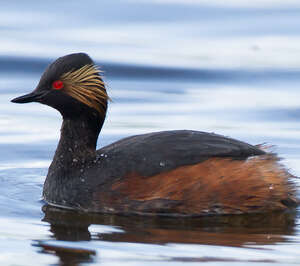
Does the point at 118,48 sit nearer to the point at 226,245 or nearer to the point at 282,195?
the point at 282,195

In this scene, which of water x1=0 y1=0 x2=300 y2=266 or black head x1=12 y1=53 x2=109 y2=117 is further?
black head x1=12 y1=53 x2=109 y2=117

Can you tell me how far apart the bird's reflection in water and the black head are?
0.94m

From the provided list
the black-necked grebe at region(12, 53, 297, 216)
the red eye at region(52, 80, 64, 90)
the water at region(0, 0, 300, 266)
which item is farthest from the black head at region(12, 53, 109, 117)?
the water at region(0, 0, 300, 266)

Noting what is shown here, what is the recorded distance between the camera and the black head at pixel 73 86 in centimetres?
943

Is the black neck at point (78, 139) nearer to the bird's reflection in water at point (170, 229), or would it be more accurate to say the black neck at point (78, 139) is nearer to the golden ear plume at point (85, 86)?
the golden ear plume at point (85, 86)

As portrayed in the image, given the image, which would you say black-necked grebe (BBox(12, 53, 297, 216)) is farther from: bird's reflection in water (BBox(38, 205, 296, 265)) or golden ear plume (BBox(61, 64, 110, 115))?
golden ear plume (BBox(61, 64, 110, 115))

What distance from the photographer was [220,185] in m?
8.88

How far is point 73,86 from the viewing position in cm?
946

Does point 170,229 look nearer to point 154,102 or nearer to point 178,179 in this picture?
point 178,179

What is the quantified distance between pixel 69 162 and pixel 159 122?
300cm

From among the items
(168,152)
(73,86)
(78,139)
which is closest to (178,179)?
(168,152)

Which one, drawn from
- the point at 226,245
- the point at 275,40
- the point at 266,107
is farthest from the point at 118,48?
the point at 226,245

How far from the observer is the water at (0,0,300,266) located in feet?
25.6

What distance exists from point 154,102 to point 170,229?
16.7 ft
